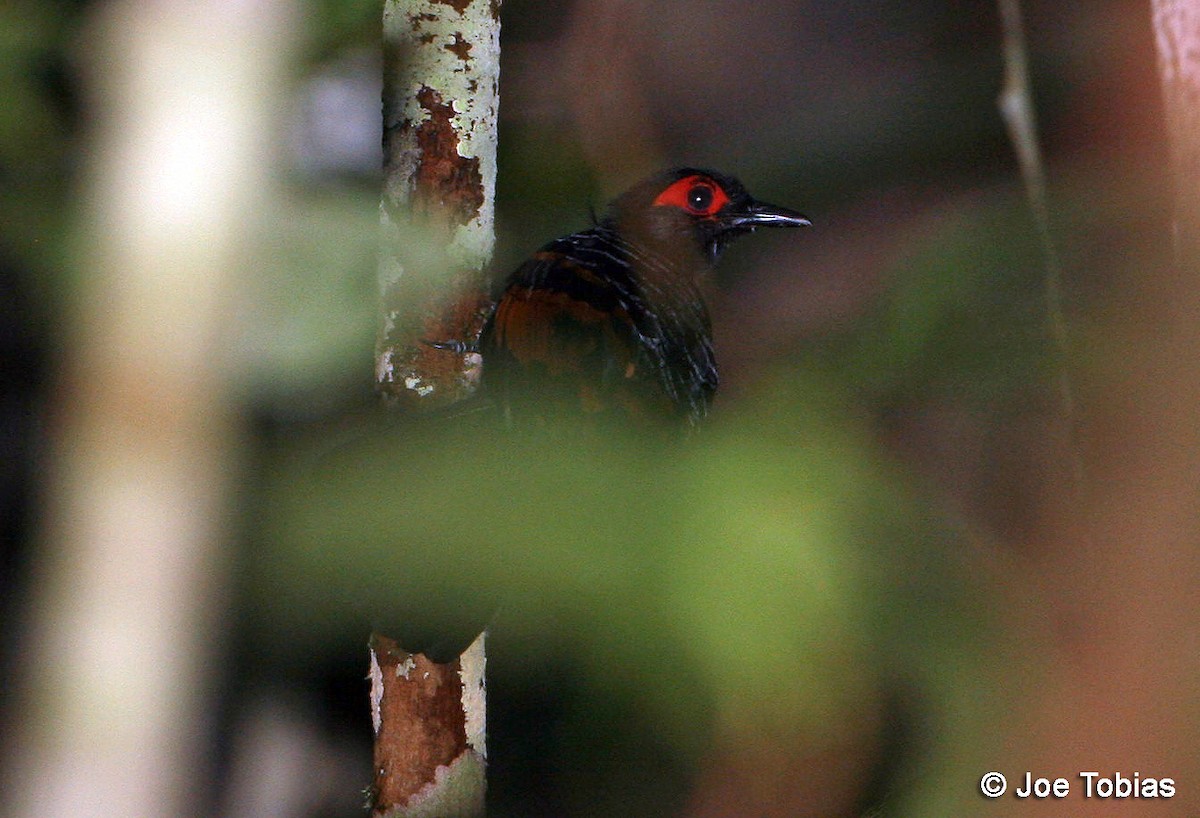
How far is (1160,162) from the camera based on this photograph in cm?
34

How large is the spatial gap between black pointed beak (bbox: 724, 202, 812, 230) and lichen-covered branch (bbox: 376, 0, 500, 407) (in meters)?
0.14

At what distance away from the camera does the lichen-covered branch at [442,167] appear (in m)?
0.40

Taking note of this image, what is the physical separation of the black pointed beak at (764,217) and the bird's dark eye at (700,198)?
18 millimetres

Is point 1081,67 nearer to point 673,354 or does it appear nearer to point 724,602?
point 673,354

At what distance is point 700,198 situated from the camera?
0.61m

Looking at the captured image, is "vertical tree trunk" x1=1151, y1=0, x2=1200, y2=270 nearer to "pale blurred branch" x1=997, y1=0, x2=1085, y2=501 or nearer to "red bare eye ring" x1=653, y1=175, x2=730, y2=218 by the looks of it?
"pale blurred branch" x1=997, y1=0, x2=1085, y2=501

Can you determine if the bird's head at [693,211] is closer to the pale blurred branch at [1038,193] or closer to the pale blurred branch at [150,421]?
the pale blurred branch at [1038,193]

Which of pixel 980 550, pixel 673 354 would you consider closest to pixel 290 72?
pixel 980 550

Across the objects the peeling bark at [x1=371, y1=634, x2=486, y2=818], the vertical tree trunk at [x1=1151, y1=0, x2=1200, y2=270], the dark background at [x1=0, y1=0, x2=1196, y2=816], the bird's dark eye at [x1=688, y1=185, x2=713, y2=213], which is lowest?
the peeling bark at [x1=371, y1=634, x2=486, y2=818]

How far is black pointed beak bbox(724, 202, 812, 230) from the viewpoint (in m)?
0.51

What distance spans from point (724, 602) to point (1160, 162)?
0.24 metres

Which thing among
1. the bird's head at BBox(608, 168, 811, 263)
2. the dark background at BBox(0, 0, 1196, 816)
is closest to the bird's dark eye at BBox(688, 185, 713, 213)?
the bird's head at BBox(608, 168, 811, 263)

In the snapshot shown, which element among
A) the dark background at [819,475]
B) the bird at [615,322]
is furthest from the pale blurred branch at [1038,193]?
the bird at [615,322]

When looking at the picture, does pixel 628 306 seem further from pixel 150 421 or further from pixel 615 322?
pixel 150 421
